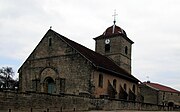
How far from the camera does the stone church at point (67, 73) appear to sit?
1308 inches

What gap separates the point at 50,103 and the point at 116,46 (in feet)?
84.1

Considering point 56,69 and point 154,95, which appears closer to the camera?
point 56,69

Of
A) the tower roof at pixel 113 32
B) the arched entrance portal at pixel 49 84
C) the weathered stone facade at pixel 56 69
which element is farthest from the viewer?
the tower roof at pixel 113 32

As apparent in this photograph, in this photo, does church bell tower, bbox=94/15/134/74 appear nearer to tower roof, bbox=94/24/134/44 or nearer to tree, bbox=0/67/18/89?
tower roof, bbox=94/24/134/44

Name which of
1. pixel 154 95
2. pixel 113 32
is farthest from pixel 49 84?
pixel 154 95

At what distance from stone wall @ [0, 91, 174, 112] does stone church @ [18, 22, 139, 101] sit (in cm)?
218

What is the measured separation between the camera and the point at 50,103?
23.4 m

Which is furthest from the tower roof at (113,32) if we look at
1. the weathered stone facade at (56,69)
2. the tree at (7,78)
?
the tree at (7,78)

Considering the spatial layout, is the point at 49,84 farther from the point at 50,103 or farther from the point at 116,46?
the point at 116,46

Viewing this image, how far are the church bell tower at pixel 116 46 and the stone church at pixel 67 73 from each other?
5802mm

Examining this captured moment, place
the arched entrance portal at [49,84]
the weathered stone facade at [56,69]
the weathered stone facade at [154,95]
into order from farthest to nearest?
1. the weathered stone facade at [154,95]
2. the arched entrance portal at [49,84]
3. the weathered stone facade at [56,69]


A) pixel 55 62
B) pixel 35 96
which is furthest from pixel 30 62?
pixel 35 96

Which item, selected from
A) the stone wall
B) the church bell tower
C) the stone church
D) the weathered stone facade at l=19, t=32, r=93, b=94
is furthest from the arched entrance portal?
the church bell tower

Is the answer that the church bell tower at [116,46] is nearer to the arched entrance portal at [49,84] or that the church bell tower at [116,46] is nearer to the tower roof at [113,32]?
the tower roof at [113,32]
